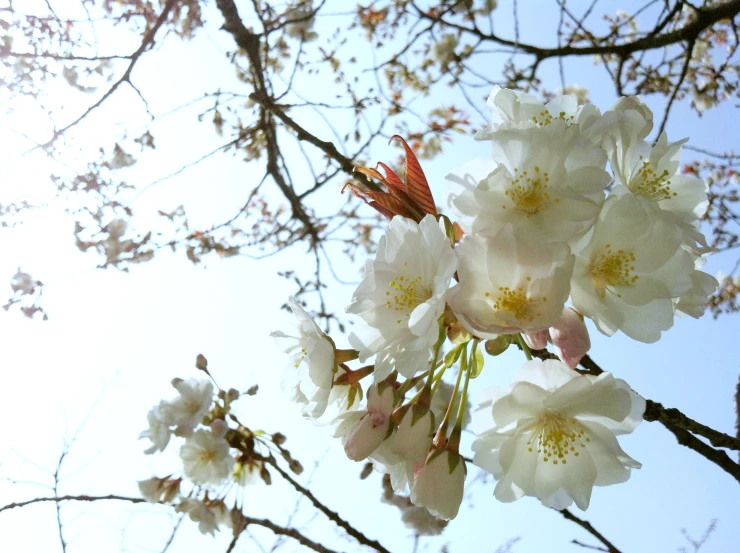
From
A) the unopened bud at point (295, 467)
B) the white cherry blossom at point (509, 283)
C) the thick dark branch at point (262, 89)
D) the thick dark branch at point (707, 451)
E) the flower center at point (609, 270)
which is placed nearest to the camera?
the white cherry blossom at point (509, 283)

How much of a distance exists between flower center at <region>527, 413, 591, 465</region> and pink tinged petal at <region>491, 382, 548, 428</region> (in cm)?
4

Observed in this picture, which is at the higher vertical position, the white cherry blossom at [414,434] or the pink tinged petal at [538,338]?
the pink tinged petal at [538,338]

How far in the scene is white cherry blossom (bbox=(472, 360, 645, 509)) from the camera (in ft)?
2.67

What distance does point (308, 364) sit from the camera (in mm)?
964

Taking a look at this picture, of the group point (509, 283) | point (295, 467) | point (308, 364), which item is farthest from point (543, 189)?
point (295, 467)

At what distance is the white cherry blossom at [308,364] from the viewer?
3.10 feet

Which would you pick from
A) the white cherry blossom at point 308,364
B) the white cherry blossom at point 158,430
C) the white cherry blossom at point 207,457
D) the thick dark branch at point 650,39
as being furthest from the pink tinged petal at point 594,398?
the thick dark branch at point 650,39

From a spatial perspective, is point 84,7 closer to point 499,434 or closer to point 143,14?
point 143,14

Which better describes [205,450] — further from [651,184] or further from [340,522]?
[651,184]

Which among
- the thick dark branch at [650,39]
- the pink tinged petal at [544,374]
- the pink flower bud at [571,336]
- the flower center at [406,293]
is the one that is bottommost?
the pink tinged petal at [544,374]

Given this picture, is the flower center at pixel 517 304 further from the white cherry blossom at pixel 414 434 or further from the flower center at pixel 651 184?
the flower center at pixel 651 184

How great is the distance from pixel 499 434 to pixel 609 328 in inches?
9.7

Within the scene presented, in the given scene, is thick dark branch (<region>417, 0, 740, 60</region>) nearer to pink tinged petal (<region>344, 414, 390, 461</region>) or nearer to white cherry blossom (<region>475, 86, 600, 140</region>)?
white cherry blossom (<region>475, 86, 600, 140</region>)

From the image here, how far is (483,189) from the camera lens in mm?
787
